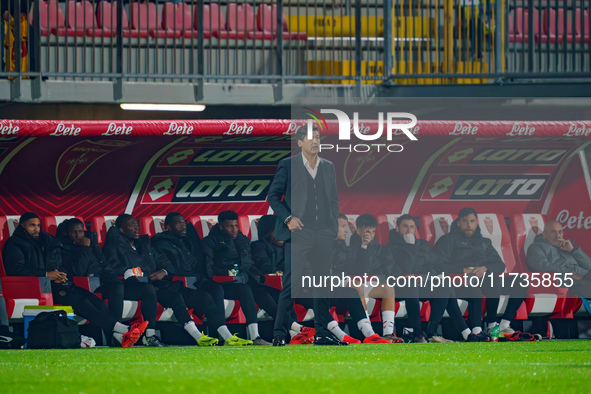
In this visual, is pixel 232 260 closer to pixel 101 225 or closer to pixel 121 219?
pixel 121 219

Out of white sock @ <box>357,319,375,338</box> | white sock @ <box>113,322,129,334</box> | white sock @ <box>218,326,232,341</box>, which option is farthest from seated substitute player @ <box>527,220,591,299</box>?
white sock @ <box>113,322,129,334</box>

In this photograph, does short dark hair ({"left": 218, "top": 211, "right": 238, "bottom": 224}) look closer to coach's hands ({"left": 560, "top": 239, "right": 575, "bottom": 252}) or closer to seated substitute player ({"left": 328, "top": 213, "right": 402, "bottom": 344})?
seated substitute player ({"left": 328, "top": 213, "right": 402, "bottom": 344})

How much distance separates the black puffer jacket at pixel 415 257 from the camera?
9.70m

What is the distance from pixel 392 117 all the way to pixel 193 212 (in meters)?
2.30

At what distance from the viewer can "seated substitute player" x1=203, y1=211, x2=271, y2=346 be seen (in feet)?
30.0

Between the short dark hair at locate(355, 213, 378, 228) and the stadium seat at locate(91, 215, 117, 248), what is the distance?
2509 millimetres

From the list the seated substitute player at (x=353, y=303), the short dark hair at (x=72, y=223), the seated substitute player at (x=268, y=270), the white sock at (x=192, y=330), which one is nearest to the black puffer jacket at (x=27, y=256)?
the short dark hair at (x=72, y=223)

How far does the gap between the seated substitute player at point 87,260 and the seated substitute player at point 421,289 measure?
8.99ft

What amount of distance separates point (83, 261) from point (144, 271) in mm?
595

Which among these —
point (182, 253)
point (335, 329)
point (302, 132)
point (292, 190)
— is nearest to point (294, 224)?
point (292, 190)

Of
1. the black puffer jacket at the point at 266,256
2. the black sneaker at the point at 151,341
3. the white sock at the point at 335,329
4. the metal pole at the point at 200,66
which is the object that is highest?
the metal pole at the point at 200,66

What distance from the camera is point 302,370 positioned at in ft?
20.0

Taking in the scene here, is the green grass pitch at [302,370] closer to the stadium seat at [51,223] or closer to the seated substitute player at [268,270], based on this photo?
the seated substitute player at [268,270]

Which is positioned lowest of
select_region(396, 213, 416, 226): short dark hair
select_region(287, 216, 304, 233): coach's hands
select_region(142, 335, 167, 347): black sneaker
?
select_region(142, 335, 167, 347): black sneaker
